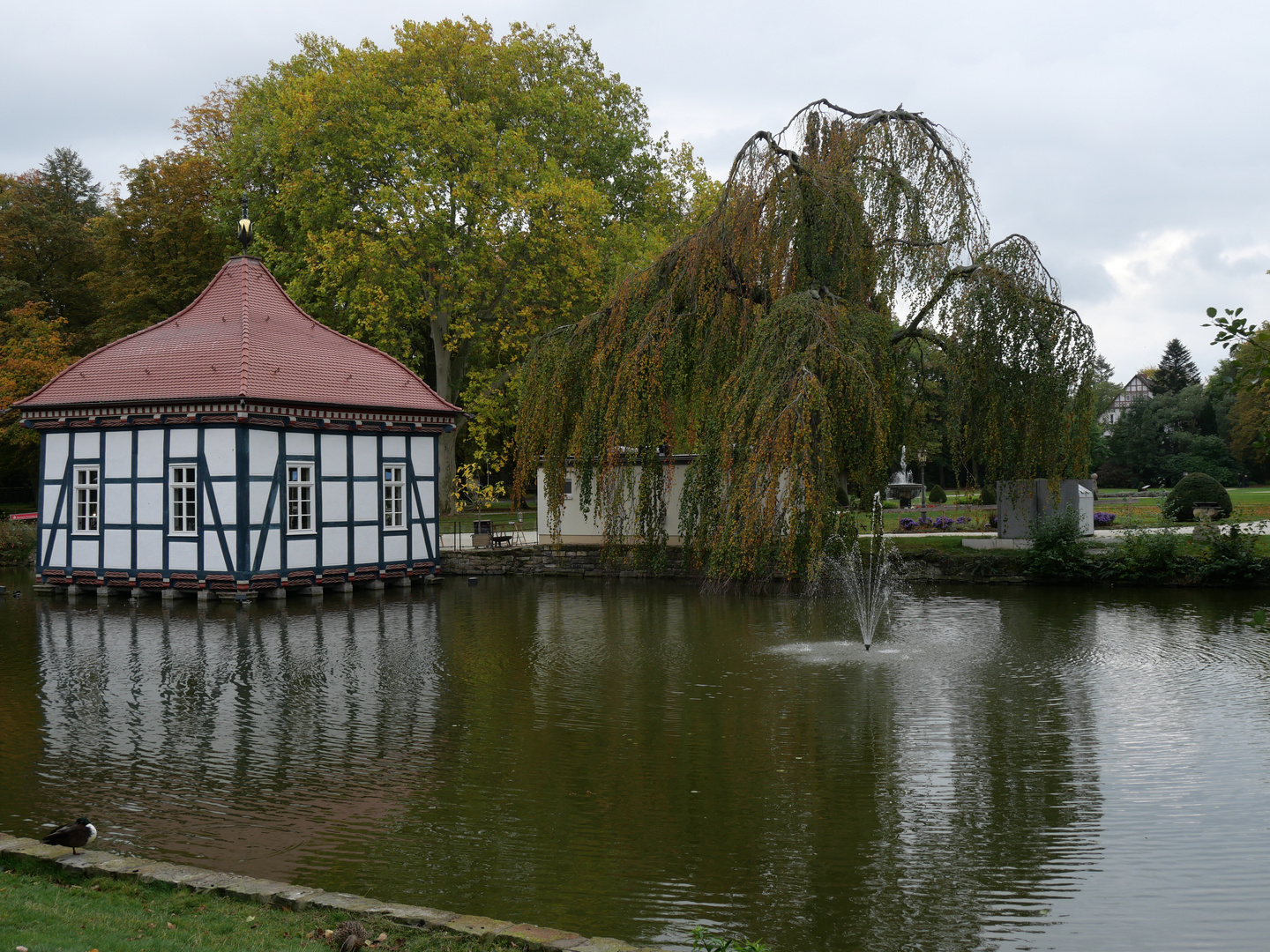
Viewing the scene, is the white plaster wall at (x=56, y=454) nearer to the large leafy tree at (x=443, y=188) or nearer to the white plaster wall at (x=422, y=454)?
the white plaster wall at (x=422, y=454)

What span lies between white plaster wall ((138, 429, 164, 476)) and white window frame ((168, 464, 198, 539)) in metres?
0.28

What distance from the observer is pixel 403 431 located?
70.1 ft

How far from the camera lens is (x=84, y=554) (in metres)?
19.7

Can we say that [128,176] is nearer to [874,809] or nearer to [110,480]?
[110,480]

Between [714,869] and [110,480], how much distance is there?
1680 cm

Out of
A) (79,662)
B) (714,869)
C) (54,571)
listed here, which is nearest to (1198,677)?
(714,869)

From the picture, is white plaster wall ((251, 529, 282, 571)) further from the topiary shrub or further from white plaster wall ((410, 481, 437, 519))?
the topiary shrub

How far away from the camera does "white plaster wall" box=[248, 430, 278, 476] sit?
1844 centimetres

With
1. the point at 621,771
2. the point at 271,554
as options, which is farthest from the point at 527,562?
the point at 621,771

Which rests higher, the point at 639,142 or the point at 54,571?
the point at 639,142

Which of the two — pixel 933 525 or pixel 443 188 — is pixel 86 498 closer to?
pixel 443 188

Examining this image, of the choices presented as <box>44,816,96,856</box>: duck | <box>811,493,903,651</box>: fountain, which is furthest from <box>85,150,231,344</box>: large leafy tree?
<box>44,816,96,856</box>: duck

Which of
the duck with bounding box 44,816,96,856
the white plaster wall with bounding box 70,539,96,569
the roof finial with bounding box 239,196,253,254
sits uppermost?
the roof finial with bounding box 239,196,253,254

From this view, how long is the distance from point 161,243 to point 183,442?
19241mm
